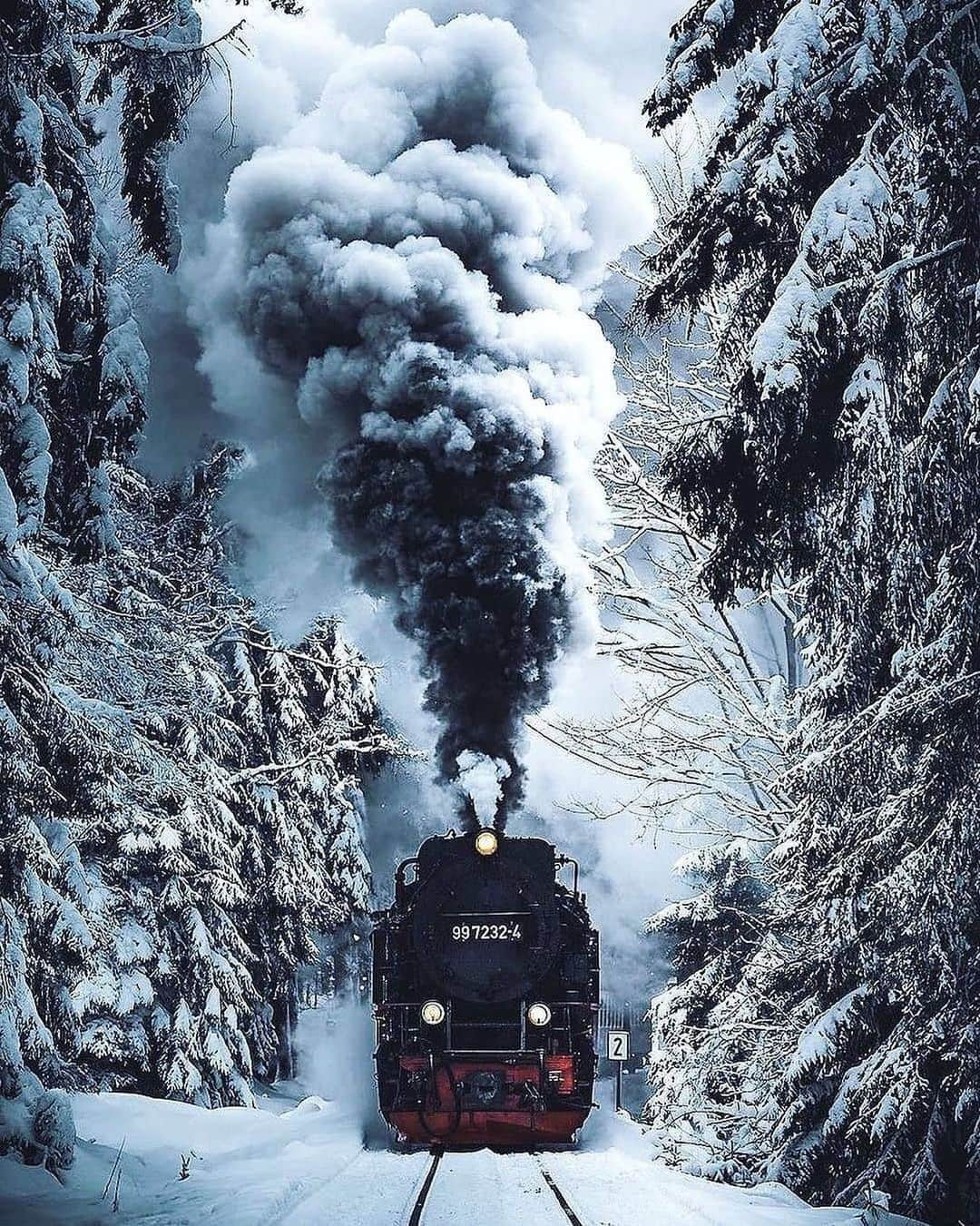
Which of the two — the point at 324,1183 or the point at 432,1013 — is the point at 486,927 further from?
the point at 324,1183

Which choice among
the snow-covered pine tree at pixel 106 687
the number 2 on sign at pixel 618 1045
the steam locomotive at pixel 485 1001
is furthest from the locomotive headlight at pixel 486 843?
the number 2 on sign at pixel 618 1045

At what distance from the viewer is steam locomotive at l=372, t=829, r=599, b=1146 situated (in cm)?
1088

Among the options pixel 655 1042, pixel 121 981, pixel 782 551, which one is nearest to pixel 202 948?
pixel 121 981

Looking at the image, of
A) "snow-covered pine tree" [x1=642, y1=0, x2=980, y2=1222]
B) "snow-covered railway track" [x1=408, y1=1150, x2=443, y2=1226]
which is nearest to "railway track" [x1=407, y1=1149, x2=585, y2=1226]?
"snow-covered railway track" [x1=408, y1=1150, x2=443, y2=1226]

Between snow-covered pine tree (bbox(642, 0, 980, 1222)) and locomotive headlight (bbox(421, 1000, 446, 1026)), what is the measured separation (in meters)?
4.20

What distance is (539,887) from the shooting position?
11586 mm

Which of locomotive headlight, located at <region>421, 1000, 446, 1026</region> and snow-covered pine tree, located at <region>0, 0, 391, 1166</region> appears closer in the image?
snow-covered pine tree, located at <region>0, 0, 391, 1166</region>

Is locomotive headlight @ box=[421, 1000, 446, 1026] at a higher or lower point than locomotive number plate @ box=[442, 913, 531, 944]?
lower

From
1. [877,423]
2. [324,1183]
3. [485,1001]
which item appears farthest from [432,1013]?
[877,423]

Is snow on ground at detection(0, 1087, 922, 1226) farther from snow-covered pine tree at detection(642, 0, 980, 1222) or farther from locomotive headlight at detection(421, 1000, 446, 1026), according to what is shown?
snow-covered pine tree at detection(642, 0, 980, 1222)

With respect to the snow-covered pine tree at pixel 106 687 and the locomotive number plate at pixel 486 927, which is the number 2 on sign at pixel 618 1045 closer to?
the locomotive number plate at pixel 486 927

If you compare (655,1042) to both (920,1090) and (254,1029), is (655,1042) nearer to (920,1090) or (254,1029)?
(254,1029)

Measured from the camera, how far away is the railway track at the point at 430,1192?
698 centimetres

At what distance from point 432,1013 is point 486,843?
1.62 m
